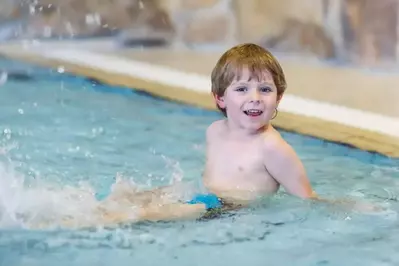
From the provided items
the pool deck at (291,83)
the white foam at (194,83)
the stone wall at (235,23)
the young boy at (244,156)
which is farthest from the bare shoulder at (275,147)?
the stone wall at (235,23)

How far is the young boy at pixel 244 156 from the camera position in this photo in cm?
194

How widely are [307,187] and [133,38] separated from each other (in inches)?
127

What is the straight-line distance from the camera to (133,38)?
5008 mm

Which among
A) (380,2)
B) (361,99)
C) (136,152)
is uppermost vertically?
(380,2)

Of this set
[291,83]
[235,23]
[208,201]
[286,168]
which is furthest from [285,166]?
[235,23]

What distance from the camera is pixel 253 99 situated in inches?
76.4

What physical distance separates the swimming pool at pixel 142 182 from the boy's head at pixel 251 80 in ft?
0.87

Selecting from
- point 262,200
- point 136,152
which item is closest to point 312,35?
point 136,152

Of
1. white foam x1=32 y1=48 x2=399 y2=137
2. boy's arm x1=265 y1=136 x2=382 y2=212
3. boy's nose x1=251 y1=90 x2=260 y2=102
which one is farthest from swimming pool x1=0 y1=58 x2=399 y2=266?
boy's nose x1=251 y1=90 x2=260 y2=102

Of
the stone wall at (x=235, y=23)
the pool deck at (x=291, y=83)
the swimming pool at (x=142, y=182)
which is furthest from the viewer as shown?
the stone wall at (x=235, y=23)

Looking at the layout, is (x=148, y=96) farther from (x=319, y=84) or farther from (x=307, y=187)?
(x=307, y=187)

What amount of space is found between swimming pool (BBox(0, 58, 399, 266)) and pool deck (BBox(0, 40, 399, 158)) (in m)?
0.07

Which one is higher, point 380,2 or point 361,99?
point 380,2

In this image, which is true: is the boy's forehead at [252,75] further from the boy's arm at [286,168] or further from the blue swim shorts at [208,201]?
the blue swim shorts at [208,201]
